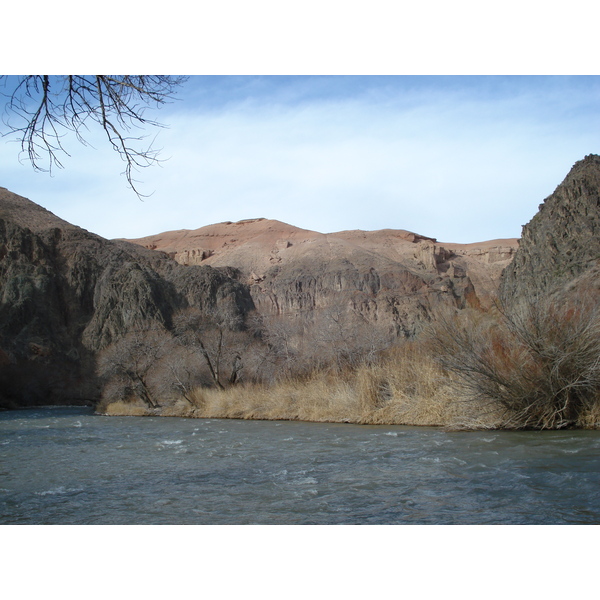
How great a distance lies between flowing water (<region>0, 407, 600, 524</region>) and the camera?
221 inches

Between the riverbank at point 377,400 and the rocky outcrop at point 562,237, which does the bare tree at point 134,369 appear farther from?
the rocky outcrop at point 562,237

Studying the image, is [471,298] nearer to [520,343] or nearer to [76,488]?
[520,343]

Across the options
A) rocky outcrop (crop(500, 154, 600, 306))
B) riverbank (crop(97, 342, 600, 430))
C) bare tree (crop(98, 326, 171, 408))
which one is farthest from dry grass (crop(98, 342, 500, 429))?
rocky outcrop (crop(500, 154, 600, 306))

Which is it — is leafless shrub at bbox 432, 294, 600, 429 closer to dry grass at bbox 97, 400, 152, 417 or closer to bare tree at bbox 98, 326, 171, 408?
dry grass at bbox 97, 400, 152, 417

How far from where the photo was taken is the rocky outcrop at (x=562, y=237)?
1940cm

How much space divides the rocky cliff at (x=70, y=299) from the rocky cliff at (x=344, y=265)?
5.23 m

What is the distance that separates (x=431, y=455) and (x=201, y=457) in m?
3.95

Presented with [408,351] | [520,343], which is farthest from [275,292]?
[520,343]

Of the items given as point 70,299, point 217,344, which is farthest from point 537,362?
point 70,299

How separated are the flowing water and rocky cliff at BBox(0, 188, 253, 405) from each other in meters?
28.2

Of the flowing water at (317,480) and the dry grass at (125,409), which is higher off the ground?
the flowing water at (317,480)

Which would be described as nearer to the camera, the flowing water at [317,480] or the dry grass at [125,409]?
the flowing water at [317,480]

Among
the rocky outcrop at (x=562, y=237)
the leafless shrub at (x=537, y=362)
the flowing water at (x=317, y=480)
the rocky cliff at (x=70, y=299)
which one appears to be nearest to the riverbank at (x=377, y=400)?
the leafless shrub at (x=537, y=362)

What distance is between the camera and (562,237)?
2070 centimetres
